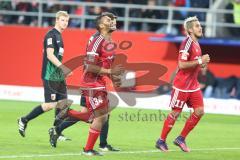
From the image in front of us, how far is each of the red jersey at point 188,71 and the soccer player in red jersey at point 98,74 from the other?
1500mm

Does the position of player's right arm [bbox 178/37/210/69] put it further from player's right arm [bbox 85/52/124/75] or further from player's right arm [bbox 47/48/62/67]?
player's right arm [bbox 47/48/62/67]

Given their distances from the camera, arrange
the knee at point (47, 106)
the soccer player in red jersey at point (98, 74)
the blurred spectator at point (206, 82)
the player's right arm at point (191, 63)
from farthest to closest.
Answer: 1. the blurred spectator at point (206, 82)
2. the knee at point (47, 106)
3. the player's right arm at point (191, 63)
4. the soccer player in red jersey at point (98, 74)

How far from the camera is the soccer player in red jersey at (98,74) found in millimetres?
11789

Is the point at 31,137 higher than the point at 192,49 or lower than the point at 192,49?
lower

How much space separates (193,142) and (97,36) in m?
3.79

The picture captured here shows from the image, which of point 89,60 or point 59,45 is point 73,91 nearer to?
point 59,45

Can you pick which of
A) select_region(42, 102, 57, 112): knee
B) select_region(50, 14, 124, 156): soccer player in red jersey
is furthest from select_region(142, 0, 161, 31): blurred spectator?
select_region(50, 14, 124, 156): soccer player in red jersey

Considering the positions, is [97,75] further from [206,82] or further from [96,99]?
[206,82]

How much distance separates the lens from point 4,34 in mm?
27297

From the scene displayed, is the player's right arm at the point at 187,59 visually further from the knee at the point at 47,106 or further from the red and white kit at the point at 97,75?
the knee at the point at 47,106

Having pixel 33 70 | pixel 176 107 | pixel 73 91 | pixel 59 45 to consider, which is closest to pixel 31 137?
pixel 59 45

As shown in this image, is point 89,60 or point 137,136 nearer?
point 89,60

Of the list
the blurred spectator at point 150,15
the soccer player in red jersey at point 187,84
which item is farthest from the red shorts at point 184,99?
the blurred spectator at point 150,15

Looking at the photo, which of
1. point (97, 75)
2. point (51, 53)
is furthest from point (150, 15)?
point (97, 75)
